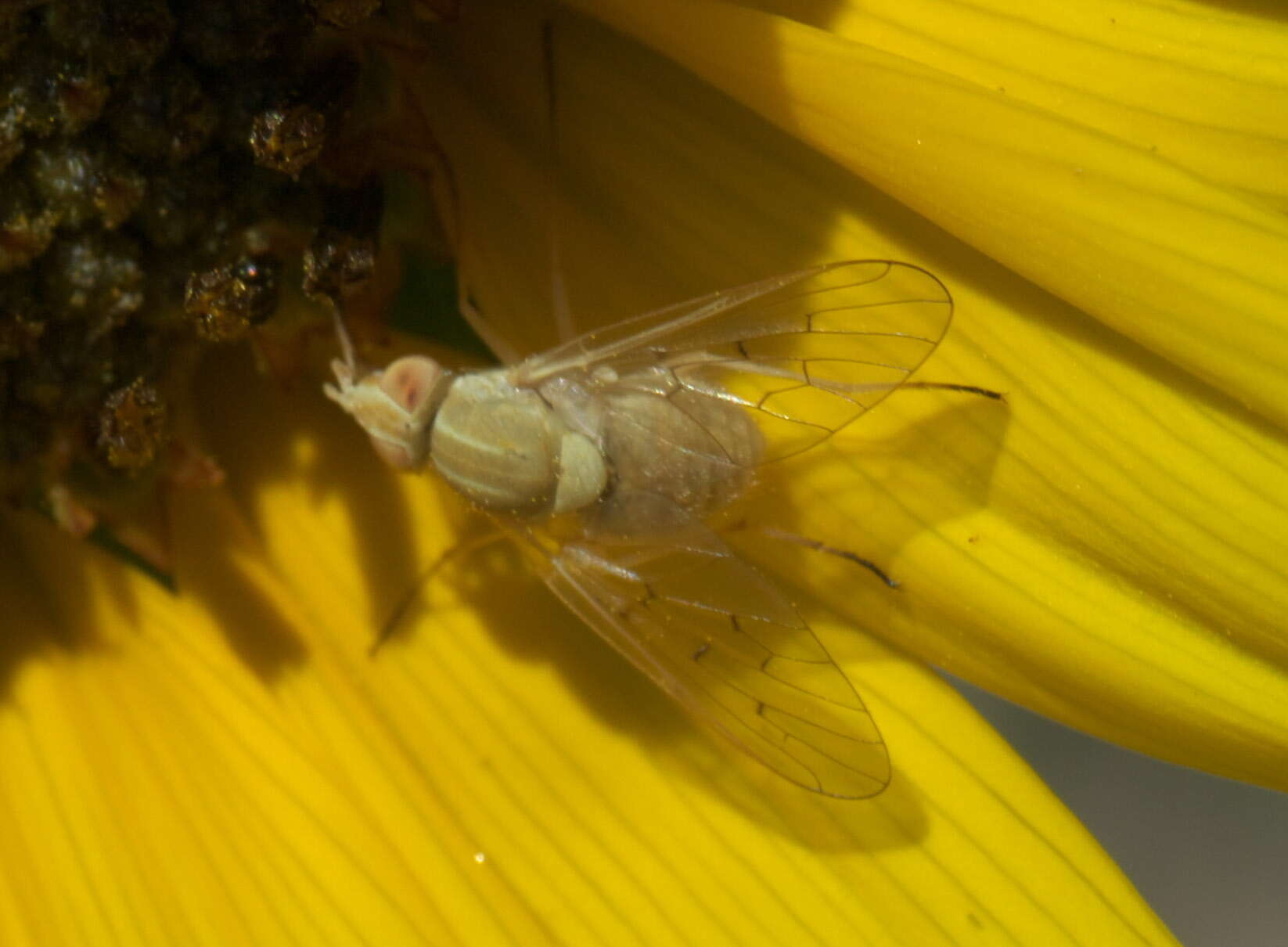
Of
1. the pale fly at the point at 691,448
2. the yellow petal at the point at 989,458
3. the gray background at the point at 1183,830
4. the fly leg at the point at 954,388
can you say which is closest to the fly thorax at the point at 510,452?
the pale fly at the point at 691,448

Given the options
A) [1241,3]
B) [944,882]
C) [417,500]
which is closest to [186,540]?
[417,500]

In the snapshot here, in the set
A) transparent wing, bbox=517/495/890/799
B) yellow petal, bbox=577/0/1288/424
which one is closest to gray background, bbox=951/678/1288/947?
transparent wing, bbox=517/495/890/799

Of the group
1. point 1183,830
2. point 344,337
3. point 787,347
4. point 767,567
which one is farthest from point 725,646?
point 1183,830

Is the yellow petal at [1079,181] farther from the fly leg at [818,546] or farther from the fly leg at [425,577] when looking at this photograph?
the fly leg at [425,577]

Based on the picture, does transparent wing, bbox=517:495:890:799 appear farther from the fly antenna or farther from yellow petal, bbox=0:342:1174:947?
the fly antenna

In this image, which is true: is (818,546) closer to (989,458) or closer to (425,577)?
(989,458)
